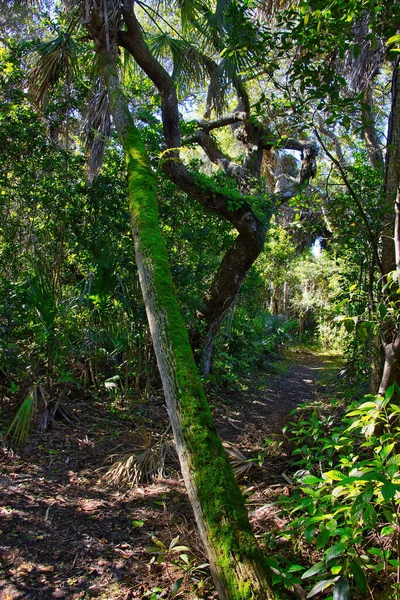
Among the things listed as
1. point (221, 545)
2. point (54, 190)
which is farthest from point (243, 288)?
point (221, 545)

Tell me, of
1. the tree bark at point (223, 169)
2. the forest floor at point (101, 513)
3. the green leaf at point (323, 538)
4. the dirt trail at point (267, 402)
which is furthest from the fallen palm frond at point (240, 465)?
the tree bark at point (223, 169)

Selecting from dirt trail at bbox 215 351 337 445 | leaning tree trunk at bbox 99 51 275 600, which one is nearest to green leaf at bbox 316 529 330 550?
leaning tree trunk at bbox 99 51 275 600

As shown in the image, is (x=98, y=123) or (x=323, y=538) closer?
(x=323, y=538)

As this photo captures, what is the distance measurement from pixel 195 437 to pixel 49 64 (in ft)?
18.4

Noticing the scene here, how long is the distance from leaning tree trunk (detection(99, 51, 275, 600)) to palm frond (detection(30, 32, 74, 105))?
304 cm

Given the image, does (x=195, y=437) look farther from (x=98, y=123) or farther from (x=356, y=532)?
(x=98, y=123)

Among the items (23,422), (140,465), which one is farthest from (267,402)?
→ (23,422)

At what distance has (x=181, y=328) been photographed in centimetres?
284

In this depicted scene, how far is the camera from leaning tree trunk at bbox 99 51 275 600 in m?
1.89

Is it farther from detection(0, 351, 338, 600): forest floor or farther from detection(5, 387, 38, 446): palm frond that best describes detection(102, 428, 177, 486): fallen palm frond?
detection(5, 387, 38, 446): palm frond

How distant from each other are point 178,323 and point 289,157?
15.5m

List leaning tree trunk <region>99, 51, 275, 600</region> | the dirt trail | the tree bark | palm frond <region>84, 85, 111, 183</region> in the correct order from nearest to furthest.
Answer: leaning tree trunk <region>99, 51, 275, 600</region> → the dirt trail → palm frond <region>84, 85, 111, 183</region> → the tree bark

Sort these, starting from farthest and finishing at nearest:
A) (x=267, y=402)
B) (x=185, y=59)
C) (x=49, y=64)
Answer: (x=267, y=402), (x=185, y=59), (x=49, y=64)

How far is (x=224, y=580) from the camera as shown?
6.14 ft
